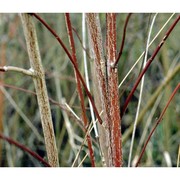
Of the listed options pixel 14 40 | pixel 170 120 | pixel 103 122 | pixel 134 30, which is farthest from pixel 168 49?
pixel 103 122

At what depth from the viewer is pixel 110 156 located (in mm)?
638

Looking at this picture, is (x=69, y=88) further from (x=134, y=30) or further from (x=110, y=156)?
(x=110, y=156)

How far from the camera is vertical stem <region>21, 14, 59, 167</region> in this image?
55 cm

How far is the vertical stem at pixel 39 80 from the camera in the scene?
1.80 feet

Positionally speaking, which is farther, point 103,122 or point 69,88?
point 69,88

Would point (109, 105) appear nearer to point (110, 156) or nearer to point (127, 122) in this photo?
point (110, 156)

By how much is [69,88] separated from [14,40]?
1.44 feet

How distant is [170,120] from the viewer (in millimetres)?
1990

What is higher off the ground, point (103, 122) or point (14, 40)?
point (14, 40)

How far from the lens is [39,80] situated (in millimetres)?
572
